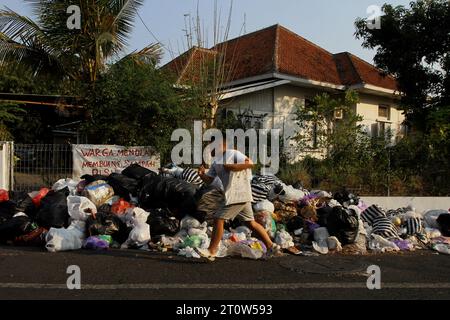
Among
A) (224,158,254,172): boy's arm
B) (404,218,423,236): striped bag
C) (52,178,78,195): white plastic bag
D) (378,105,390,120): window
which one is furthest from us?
(378,105,390,120): window

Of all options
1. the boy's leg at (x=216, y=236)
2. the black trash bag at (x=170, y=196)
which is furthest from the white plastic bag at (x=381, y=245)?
the black trash bag at (x=170, y=196)

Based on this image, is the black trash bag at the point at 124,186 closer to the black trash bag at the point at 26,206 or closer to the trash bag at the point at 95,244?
the black trash bag at the point at 26,206

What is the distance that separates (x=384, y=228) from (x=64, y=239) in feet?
15.9

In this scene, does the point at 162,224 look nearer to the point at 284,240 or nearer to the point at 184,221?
the point at 184,221

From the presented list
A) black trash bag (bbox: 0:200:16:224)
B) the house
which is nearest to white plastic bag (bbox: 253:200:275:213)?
black trash bag (bbox: 0:200:16:224)

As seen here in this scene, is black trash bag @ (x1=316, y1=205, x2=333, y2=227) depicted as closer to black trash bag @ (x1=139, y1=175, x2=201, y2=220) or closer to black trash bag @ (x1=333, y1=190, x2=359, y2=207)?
black trash bag @ (x1=333, y1=190, x2=359, y2=207)

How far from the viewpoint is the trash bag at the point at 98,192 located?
782 cm

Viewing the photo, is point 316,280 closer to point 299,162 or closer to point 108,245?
point 108,245

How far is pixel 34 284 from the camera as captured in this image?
188 inches

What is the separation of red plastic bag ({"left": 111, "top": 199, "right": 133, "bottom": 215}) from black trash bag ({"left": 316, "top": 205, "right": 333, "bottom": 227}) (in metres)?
3.10

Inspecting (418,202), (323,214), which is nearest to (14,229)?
(323,214)

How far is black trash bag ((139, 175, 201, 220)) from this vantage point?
742 centimetres

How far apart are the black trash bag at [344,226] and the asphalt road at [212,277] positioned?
20.8 inches

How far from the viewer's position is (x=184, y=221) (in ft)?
23.8
